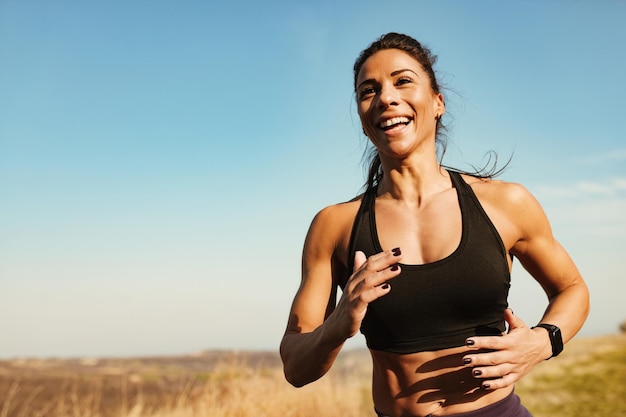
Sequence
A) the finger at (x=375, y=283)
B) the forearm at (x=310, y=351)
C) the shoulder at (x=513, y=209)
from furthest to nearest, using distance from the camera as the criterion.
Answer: the shoulder at (x=513, y=209)
the forearm at (x=310, y=351)
the finger at (x=375, y=283)

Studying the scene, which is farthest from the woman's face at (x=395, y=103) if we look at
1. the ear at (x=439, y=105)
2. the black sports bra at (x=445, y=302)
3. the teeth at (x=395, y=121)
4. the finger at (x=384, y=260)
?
the finger at (x=384, y=260)

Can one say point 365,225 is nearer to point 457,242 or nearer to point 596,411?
point 457,242

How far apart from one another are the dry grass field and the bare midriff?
3.52 meters

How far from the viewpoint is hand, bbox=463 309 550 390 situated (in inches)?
91.7

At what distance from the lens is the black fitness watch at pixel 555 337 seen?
270cm

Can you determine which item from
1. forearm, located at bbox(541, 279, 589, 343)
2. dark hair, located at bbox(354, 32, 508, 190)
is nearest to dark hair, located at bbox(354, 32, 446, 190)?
dark hair, located at bbox(354, 32, 508, 190)

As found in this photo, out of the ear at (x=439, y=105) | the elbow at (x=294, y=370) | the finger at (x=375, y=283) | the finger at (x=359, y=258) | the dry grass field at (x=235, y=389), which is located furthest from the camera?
the dry grass field at (x=235, y=389)

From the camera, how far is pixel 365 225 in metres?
2.89

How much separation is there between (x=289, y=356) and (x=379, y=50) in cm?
171

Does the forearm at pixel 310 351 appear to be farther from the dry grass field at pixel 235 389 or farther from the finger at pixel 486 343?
the dry grass field at pixel 235 389

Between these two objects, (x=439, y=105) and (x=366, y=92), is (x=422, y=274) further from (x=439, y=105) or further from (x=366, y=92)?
(x=439, y=105)

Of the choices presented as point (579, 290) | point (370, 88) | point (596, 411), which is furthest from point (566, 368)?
point (370, 88)

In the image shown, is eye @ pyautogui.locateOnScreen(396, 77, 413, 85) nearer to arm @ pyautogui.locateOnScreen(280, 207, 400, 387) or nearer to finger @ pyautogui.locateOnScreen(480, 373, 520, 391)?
arm @ pyautogui.locateOnScreen(280, 207, 400, 387)

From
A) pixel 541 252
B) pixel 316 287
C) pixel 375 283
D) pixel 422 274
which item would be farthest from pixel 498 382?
pixel 316 287
